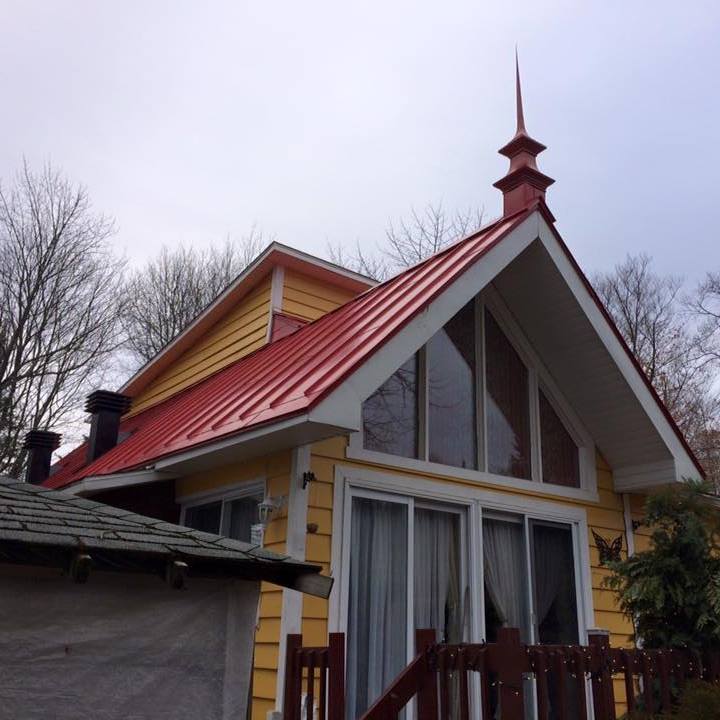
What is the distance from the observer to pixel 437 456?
7.05 m

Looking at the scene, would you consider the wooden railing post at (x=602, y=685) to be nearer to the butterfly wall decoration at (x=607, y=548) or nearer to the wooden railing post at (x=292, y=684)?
the wooden railing post at (x=292, y=684)

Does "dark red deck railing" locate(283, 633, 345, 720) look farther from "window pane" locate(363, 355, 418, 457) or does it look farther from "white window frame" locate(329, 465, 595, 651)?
"window pane" locate(363, 355, 418, 457)

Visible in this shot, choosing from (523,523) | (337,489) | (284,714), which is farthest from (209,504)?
(523,523)

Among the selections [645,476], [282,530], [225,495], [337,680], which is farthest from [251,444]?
[645,476]

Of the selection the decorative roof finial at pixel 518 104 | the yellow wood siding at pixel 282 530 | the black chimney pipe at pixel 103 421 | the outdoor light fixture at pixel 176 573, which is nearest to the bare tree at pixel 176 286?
the black chimney pipe at pixel 103 421

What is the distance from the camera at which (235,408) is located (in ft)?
21.4

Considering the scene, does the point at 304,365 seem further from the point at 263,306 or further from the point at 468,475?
the point at 263,306

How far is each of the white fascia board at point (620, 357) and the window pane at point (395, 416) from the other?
5.30 feet

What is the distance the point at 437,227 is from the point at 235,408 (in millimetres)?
15782

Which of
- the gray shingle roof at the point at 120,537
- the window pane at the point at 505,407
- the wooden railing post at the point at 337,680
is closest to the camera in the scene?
the gray shingle roof at the point at 120,537

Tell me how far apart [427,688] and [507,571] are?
3098 mm

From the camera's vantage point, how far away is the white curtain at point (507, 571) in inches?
275

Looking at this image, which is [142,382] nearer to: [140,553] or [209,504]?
[209,504]

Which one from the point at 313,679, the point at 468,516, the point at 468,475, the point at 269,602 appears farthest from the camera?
the point at 468,475
